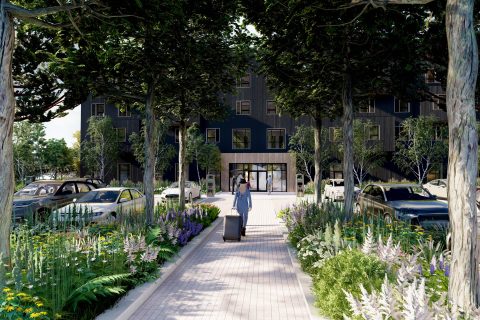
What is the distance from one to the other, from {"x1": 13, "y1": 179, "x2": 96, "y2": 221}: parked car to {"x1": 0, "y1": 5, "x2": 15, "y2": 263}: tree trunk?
10184 millimetres

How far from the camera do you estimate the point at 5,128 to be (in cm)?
526

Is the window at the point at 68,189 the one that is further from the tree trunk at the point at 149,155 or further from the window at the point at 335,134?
the window at the point at 335,134

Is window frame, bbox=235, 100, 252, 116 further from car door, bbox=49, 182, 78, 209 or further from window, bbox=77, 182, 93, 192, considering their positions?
car door, bbox=49, 182, 78, 209

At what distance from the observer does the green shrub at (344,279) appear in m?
4.96

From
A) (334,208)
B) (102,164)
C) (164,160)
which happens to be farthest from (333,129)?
(334,208)

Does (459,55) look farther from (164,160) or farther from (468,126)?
(164,160)

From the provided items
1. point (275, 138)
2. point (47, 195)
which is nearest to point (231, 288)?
point (47, 195)

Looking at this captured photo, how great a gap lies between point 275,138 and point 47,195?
1138 inches

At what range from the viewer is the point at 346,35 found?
981 cm

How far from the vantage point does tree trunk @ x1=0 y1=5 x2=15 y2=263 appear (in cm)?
524

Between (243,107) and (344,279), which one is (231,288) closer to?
(344,279)

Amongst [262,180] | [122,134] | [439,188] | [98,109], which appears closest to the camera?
[439,188]

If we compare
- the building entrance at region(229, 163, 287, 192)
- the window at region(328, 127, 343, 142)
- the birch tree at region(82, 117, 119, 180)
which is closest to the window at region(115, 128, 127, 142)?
the birch tree at region(82, 117, 119, 180)

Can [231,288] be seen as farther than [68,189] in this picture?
No
